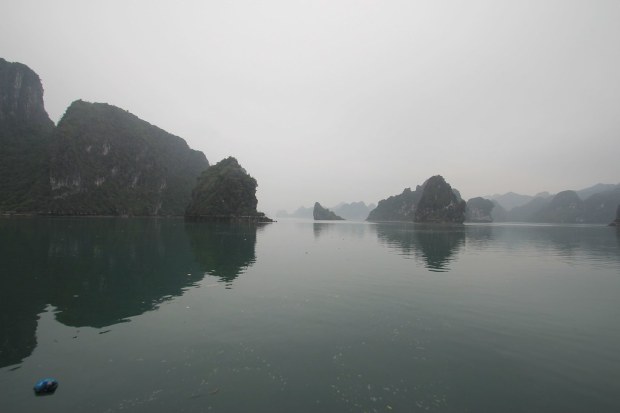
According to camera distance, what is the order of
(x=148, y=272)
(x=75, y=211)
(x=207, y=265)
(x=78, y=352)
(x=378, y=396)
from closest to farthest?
1. (x=378, y=396)
2. (x=78, y=352)
3. (x=148, y=272)
4. (x=207, y=265)
5. (x=75, y=211)

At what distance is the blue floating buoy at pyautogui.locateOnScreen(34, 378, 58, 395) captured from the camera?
9648 mm

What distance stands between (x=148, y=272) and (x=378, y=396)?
1050 inches

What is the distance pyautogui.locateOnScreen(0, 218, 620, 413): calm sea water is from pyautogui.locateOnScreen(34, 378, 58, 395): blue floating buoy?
0.20 meters

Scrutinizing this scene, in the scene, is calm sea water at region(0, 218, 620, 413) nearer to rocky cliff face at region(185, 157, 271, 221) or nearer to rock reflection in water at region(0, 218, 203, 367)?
rock reflection in water at region(0, 218, 203, 367)

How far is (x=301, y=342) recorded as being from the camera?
566 inches

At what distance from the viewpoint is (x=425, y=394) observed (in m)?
10.2

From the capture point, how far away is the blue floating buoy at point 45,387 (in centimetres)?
965

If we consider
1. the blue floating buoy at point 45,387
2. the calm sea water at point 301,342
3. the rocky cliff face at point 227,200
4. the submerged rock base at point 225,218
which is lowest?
the calm sea water at point 301,342

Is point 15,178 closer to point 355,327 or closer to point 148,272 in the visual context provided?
point 148,272

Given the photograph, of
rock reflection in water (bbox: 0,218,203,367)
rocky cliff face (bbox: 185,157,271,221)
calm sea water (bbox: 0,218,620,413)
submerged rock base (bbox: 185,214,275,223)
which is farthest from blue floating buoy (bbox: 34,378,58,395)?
rocky cliff face (bbox: 185,157,271,221)

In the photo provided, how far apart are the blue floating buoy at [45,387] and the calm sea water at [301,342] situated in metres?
0.20

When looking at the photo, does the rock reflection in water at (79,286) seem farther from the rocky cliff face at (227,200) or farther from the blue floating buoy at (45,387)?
the rocky cliff face at (227,200)

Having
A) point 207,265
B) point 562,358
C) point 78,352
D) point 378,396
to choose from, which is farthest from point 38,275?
point 562,358

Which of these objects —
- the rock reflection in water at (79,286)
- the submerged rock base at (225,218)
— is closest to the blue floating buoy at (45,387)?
the rock reflection in water at (79,286)
